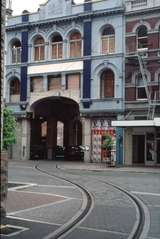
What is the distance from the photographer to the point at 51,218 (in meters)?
12.2

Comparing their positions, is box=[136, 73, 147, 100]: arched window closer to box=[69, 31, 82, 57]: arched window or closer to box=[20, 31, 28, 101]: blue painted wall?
box=[69, 31, 82, 57]: arched window

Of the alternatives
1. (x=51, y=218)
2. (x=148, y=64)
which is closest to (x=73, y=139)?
(x=148, y=64)

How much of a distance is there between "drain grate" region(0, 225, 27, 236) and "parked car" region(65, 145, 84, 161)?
33.1m

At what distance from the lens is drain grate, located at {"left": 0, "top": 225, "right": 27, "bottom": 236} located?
33.2 feet

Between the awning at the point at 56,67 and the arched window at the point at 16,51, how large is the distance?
72.7 inches

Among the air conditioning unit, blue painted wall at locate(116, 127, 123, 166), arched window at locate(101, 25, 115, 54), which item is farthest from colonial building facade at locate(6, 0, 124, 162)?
the air conditioning unit

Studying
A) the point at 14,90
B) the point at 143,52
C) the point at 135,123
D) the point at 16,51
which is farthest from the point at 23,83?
the point at 135,123

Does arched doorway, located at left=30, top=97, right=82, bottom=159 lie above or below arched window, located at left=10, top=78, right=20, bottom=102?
below

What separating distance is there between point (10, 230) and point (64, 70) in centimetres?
3032

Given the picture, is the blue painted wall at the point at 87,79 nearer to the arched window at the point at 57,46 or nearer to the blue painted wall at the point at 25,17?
the arched window at the point at 57,46

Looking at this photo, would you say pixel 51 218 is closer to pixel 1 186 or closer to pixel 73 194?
pixel 1 186

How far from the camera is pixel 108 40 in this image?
127 ft

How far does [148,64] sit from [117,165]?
25.1 feet

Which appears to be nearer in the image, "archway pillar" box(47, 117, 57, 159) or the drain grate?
the drain grate
